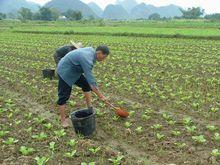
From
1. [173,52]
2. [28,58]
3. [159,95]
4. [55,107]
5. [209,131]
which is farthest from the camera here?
[173,52]

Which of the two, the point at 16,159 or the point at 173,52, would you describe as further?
the point at 173,52

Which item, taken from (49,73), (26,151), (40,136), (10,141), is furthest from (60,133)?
(49,73)

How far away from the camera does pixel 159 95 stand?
1067cm

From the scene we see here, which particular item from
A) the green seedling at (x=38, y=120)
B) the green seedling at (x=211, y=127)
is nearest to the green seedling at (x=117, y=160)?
the green seedling at (x=211, y=127)

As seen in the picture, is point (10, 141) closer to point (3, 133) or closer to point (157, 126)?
point (3, 133)

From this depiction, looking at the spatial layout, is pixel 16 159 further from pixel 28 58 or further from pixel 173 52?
pixel 173 52

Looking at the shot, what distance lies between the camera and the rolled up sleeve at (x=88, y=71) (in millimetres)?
7480

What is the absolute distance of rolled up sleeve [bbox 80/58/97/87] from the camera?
748 cm

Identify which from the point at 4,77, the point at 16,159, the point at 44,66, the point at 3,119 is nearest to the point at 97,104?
the point at 3,119

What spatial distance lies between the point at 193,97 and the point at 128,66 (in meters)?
5.98

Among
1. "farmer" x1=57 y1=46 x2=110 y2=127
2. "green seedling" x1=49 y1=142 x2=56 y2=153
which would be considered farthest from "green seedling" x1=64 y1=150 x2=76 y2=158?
"farmer" x1=57 y1=46 x2=110 y2=127

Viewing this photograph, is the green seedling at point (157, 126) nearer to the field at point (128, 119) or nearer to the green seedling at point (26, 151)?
the field at point (128, 119)

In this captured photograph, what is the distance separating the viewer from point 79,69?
26.3 ft

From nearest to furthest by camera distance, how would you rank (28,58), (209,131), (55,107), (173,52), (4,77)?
(209,131) < (55,107) < (4,77) < (28,58) < (173,52)
